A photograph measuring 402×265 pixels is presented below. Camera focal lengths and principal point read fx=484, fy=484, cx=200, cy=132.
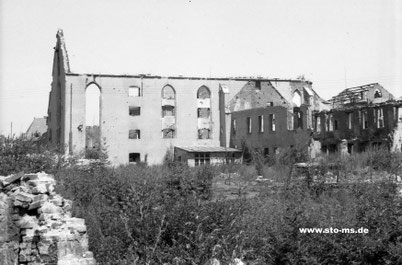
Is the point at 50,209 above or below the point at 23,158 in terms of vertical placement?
below

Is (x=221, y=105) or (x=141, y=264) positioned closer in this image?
(x=141, y=264)

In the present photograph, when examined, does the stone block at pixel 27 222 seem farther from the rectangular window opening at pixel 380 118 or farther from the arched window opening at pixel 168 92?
the arched window opening at pixel 168 92

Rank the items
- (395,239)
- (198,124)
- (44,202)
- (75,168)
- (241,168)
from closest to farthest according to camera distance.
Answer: (395,239) < (44,202) < (75,168) < (241,168) < (198,124)

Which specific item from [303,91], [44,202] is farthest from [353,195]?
[303,91]

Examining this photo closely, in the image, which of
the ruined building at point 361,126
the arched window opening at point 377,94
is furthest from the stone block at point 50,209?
the arched window opening at point 377,94

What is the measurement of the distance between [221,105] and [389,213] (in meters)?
33.0

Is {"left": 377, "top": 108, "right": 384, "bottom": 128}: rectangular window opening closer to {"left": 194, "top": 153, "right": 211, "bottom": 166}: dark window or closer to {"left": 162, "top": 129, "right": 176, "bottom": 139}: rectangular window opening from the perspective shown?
{"left": 194, "top": 153, "right": 211, "bottom": 166}: dark window

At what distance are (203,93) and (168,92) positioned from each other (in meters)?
Answer: 3.03

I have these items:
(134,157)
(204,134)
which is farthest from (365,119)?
(134,157)

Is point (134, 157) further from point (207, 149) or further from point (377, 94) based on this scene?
point (377, 94)

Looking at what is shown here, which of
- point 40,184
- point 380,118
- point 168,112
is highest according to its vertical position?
point 168,112

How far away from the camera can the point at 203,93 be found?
41.4m

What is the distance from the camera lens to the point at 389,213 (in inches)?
330

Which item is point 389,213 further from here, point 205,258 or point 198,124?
point 198,124
